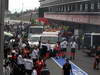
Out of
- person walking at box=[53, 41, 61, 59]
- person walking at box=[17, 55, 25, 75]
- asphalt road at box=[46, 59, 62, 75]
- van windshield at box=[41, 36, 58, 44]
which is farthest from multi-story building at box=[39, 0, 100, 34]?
person walking at box=[17, 55, 25, 75]

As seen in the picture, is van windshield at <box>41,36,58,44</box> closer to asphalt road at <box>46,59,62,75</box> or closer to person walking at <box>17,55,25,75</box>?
asphalt road at <box>46,59,62,75</box>

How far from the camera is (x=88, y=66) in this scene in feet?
88.9

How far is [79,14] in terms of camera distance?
5619cm

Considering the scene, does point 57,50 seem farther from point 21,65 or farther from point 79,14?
point 79,14

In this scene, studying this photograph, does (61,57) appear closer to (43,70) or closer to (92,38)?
(92,38)

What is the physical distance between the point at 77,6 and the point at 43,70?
197 feet

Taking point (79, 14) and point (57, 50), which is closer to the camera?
point (57, 50)

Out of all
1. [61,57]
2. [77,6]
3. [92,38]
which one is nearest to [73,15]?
[77,6]

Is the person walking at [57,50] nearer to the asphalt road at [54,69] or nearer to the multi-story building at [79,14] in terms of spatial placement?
the asphalt road at [54,69]

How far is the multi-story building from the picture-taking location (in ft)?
153

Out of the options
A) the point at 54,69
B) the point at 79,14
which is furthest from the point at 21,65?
the point at 79,14

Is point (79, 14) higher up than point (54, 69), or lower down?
higher up

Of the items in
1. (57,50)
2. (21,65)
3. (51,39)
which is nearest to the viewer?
(21,65)

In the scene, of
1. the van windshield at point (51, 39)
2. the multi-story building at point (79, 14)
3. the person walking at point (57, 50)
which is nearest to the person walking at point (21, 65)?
the person walking at point (57, 50)
